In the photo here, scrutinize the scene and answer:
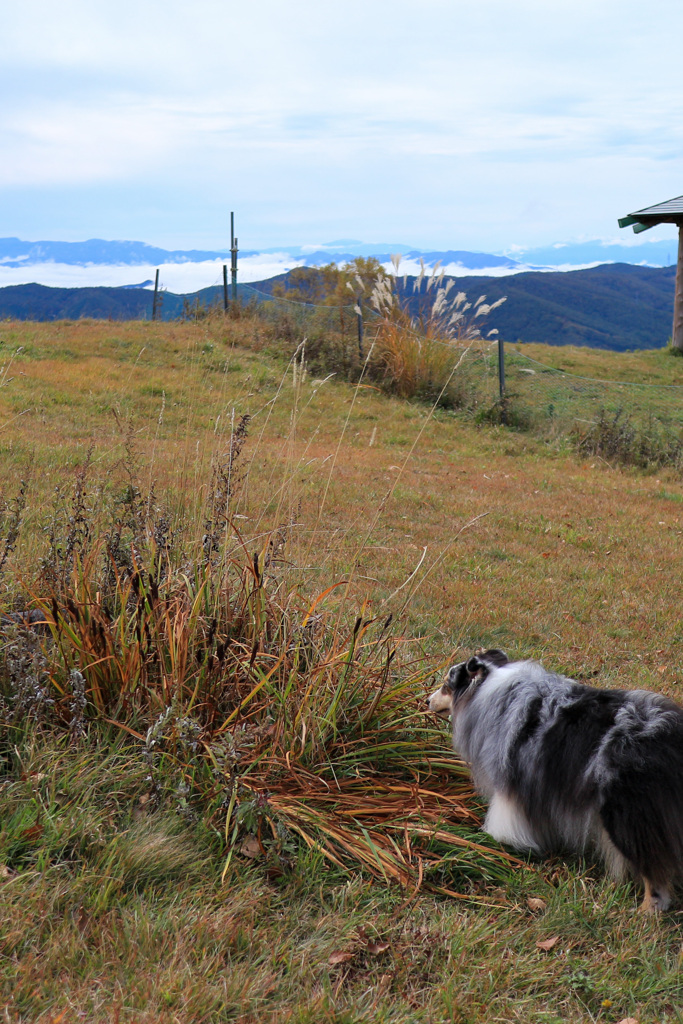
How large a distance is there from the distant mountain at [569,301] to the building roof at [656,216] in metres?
46.3

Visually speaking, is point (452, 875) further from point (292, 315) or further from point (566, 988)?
point (292, 315)

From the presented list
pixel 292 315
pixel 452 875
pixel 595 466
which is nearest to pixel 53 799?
pixel 452 875

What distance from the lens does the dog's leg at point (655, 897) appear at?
2.77 m

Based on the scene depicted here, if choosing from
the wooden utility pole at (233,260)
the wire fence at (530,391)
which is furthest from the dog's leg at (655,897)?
the wooden utility pole at (233,260)

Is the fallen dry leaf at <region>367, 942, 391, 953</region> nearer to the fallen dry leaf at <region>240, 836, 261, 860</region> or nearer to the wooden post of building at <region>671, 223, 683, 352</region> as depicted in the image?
the fallen dry leaf at <region>240, 836, 261, 860</region>

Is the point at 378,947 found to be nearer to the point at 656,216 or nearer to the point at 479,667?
the point at 479,667

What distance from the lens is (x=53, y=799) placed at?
2.74m

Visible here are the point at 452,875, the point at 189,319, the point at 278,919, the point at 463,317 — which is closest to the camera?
the point at 278,919

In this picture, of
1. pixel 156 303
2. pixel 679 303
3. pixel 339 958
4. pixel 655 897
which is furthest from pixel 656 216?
pixel 339 958

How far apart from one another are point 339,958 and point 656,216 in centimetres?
1921

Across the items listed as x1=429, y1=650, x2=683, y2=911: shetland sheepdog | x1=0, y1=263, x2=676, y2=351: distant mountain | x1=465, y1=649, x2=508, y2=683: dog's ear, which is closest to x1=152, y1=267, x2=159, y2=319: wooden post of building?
x1=465, y1=649, x2=508, y2=683: dog's ear

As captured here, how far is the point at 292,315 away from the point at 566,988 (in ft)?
53.4

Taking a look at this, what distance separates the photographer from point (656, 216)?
1830cm

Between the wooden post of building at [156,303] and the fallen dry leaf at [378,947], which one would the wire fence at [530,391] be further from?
the fallen dry leaf at [378,947]
